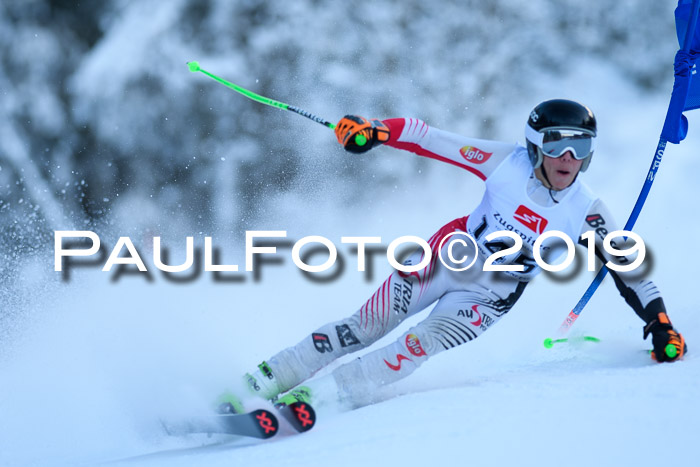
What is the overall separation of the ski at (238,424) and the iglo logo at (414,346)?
624 millimetres

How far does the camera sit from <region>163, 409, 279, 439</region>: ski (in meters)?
2.59

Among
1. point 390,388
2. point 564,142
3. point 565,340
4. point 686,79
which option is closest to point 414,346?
point 390,388

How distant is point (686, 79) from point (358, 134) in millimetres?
1556

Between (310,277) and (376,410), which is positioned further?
(310,277)

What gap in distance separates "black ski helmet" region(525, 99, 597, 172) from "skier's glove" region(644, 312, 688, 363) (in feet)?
2.33

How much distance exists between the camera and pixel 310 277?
17.9ft

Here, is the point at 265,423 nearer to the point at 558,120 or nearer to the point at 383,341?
the point at 558,120

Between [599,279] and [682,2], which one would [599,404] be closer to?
[599,279]

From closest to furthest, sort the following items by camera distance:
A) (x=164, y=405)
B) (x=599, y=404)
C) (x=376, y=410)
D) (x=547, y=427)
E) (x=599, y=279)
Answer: (x=547, y=427)
(x=599, y=404)
(x=376, y=410)
(x=164, y=405)
(x=599, y=279)

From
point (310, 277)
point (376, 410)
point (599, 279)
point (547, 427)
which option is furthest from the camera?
point (310, 277)

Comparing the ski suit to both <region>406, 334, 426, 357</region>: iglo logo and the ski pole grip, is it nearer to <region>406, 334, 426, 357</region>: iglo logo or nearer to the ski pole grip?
<region>406, 334, 426, 357</region>: iglo logo

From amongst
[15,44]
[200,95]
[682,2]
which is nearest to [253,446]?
[682,2]

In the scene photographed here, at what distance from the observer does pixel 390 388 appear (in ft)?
10.5

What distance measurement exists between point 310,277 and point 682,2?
300cm
